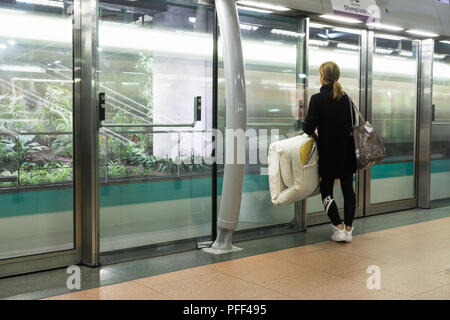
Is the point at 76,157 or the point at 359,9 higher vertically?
the point at 359,9

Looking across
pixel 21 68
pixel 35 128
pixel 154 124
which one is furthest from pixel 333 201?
pixel 21 68

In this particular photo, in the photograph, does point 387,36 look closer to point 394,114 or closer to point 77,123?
point 394,114

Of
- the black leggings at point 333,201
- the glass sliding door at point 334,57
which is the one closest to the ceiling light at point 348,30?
the glass sliding door at point 334,57

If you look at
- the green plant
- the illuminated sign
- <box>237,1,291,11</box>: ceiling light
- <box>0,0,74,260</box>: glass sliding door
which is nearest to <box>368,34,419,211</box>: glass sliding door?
the illuminated sign

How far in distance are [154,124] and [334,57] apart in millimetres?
2757

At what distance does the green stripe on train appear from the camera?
433 cm

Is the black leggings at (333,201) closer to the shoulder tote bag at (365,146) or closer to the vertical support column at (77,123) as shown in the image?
the shoulder tote bag at (365,146)

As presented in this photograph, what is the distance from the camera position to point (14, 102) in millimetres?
4258

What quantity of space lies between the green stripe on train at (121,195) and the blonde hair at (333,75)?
48.3 inches

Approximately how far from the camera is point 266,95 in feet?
19.5

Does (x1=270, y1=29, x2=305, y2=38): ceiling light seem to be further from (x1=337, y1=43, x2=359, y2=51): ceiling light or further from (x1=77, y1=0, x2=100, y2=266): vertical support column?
(x1=77, y1=0, x2=100, y2=266): vertical support column

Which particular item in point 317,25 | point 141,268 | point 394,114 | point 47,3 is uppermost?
point 317,25
